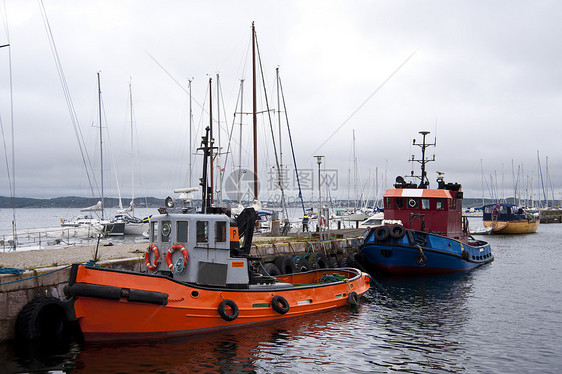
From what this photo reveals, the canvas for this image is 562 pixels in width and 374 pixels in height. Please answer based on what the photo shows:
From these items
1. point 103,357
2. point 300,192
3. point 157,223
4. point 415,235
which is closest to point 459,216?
point 415,235

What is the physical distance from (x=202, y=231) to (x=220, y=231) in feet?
1.56

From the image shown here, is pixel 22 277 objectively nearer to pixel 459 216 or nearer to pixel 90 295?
pixel 90 295

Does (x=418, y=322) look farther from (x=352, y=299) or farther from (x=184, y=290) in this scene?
(x=184, y=290)

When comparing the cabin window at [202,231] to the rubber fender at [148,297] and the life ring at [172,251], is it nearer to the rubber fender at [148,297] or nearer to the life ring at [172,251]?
the life ring at [172,251]

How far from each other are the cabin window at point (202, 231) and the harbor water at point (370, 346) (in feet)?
8.11

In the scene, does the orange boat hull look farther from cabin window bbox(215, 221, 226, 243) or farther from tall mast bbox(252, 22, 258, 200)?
tall mast bbox(252, 22, 258, 200)

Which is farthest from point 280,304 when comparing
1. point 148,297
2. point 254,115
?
point 254,115

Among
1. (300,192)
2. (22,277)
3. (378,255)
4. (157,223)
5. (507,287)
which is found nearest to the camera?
(22,277)

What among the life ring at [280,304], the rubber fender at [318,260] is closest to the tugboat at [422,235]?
the rubber fender at [318,260]

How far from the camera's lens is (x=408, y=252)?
2159cm

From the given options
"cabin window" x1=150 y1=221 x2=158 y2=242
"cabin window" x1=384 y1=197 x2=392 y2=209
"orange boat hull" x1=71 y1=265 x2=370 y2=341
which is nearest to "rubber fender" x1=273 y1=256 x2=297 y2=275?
"orange boat hull" x1=71 y1=265 x2=370 y2=341

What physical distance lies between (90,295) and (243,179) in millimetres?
24084

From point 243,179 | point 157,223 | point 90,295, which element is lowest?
point 90,295

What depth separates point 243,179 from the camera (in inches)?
1335
